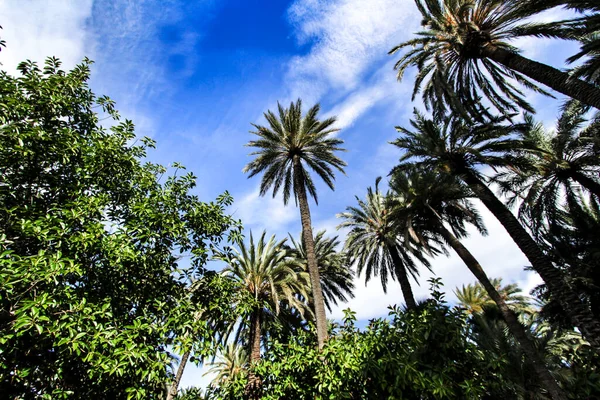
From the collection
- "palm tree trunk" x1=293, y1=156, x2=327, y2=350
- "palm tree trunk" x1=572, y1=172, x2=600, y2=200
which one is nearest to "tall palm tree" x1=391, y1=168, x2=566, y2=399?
"palm tree trunk" x1=572, y1=172, x2=600, y2=200

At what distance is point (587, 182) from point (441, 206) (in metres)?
6.98

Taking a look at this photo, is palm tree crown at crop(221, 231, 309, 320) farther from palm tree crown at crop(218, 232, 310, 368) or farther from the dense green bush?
the dense green bush

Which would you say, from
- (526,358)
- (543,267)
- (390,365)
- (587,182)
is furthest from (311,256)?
(587,182)

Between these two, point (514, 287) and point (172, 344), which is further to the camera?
point (514, 287)

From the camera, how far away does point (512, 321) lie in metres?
15.0

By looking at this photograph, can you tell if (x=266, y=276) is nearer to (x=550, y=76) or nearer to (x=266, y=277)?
(x=266, y=277)

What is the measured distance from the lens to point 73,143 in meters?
6.10

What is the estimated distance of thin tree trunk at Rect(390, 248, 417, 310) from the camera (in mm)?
21234

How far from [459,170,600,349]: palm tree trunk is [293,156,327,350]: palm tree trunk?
8558mm

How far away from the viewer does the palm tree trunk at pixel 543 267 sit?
11102mm

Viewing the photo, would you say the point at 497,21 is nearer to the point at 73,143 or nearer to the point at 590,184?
the point at 590,184

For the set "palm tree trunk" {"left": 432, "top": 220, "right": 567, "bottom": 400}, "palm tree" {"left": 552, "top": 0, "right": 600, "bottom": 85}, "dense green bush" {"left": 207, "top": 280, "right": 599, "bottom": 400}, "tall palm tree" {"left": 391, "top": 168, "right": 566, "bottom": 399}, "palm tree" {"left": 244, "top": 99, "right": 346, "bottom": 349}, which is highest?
"palm tree" {"left": 244, "top": 99, "right": 346, "bottom": 349}

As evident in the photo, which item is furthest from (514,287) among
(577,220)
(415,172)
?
(415,172)

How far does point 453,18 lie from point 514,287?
88.4ft
